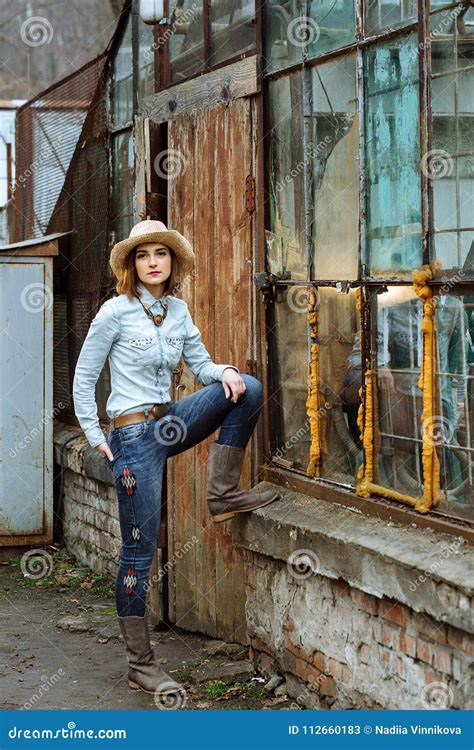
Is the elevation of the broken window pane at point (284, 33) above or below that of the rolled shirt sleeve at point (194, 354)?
above

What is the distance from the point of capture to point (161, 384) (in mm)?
5133

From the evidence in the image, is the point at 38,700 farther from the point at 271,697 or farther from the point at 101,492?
the point at 101,492

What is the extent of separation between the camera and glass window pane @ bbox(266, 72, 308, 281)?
539 cm

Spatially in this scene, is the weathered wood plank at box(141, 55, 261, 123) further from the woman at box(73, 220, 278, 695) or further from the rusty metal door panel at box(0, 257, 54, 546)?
the rusty metal door panel at box(0, 257, 54, 546)

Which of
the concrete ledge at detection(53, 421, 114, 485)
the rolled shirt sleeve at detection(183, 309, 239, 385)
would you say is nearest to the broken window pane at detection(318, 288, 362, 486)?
the rolled shirt sleeve at detection(183, 309, 239, 385)

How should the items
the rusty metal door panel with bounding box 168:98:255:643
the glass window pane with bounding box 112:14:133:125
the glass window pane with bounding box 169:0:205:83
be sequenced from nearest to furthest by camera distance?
the rusty metal door panel with bounding box 168:98:255:643, the glass window pane with bounding box 169:0:205:83, the glass window pane with bounding box 112:14:133:125

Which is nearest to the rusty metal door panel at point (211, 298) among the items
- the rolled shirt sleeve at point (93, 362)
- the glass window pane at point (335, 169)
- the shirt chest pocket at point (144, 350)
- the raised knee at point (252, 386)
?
the glass window pane at point (335, 169)

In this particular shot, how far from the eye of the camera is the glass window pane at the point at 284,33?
5332 millimetres

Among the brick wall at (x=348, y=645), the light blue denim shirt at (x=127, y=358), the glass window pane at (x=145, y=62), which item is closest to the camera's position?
the brick wall at (x=348, y=645)

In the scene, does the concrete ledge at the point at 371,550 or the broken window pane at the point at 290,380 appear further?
the broken window pane at the point at 290,380

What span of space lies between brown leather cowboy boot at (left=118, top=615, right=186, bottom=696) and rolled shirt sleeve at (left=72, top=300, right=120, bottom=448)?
856 mm

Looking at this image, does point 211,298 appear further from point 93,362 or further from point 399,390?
point 399,390

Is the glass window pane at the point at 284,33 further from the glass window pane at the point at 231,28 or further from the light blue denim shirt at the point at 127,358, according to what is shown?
the light blue denim shirt at the point at 127,358

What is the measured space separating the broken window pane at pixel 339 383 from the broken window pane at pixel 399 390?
198 millimetres
